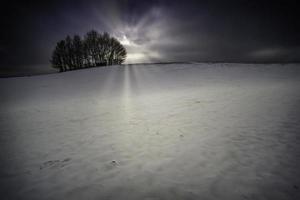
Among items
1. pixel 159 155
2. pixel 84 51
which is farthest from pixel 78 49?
pixel 159 155

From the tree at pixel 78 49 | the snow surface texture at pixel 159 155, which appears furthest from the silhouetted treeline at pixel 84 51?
the snow surface texture at pixel 159 155

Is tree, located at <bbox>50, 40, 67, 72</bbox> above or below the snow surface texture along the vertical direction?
above

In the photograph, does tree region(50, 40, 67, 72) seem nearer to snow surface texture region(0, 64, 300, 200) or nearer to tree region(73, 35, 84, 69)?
tree region(73, 35, 84, 69)

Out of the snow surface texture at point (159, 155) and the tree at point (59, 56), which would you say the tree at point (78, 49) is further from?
the snow surface texture at point (159, 155)

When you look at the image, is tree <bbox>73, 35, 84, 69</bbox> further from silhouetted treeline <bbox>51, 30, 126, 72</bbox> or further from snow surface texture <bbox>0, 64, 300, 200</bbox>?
snow surface texture <bbox>0, 64, 300, 200</bbox>

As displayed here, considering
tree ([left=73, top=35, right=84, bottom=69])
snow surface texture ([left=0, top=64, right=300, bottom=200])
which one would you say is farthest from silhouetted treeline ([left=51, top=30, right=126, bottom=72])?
snow surface texture ([left=0, top=64, right=300, bottom=200])

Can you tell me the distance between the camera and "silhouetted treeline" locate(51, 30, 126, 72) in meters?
36.9

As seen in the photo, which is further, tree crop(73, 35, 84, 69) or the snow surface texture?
tree crop(73, 35, 84, 69)

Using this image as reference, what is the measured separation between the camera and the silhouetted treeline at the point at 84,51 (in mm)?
36875

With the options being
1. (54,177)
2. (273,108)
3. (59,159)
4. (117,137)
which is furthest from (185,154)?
(273,108)

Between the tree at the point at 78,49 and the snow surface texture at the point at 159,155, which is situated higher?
the tree at the point at 78,49

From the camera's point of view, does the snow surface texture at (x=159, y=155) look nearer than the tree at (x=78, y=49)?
Yes

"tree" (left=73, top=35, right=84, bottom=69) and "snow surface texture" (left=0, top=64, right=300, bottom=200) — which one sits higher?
"tree" (left=73, top=35, right=84, bottom=69)

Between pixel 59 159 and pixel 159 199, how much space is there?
311cm
